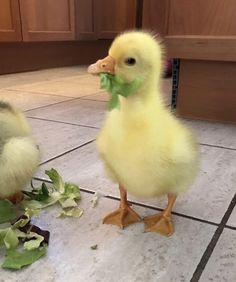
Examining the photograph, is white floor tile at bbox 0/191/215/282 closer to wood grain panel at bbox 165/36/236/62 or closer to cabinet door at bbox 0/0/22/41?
wood grain panel at bbox 165/36/236/62

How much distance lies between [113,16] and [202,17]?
2.02m

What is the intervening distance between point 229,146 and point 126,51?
2.05ft

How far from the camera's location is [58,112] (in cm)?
144

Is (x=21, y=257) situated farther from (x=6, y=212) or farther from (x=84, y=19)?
(x=84, y=19)

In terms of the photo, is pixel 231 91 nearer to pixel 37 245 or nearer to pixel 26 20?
pixel 37 245

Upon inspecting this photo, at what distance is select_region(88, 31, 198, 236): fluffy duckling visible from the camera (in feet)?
1.75

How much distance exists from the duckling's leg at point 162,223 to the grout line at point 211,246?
0.22 feet

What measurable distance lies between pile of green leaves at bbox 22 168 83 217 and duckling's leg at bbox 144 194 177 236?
0.13m

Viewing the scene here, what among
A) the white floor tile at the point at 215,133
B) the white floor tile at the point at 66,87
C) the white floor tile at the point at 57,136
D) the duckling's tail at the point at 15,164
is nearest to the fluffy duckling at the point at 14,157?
the duckling's tail at the point at 15,164

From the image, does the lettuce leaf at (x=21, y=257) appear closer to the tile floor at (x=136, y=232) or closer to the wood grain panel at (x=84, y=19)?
the tile floor at (x=136, y=232)

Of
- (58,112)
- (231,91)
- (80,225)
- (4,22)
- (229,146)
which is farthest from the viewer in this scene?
(4,22)

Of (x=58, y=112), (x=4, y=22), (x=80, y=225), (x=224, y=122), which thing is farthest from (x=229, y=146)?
(x=4, y=22)

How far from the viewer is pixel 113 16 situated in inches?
124

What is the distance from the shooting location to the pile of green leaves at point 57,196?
2.22 feet
